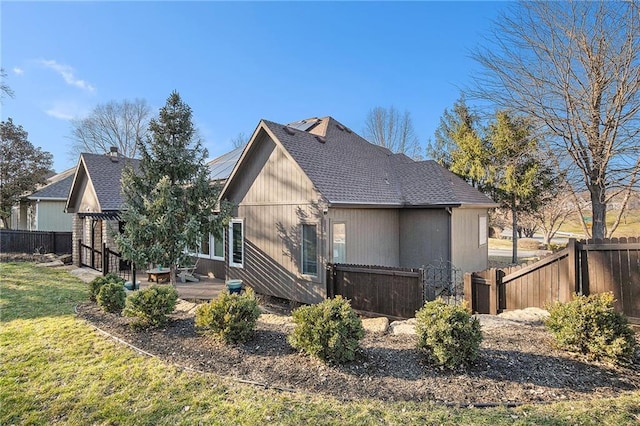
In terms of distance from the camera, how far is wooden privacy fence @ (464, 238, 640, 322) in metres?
5.62

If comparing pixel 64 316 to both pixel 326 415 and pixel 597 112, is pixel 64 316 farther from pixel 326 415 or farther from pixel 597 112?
pixel 597 112

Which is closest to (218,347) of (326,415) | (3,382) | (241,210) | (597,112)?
(326,415)

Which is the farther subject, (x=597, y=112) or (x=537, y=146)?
(x=537, y=146)

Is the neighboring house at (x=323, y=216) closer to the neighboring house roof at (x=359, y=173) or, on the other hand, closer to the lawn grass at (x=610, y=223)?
the neighboring house roof at (x=359, y=173)

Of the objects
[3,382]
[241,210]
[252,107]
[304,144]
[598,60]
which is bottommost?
[3,382]

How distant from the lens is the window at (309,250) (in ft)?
29.7

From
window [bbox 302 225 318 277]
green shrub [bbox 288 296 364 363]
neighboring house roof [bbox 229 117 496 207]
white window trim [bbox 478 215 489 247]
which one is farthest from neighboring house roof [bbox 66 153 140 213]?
white window trim [bbox 478 215 489 247]

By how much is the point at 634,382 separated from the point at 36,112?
2370 centimetres

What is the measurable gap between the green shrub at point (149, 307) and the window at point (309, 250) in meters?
3.90

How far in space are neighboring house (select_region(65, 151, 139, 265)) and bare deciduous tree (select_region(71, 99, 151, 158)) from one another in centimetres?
2374

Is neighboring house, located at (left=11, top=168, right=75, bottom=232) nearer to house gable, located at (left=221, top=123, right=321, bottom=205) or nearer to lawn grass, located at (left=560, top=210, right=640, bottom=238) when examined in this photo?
house gable, located at (left=221, top=123, right=321, bottom=205)

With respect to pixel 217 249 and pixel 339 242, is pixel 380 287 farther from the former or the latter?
pixel 217 249

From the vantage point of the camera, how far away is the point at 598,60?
28.8 ft

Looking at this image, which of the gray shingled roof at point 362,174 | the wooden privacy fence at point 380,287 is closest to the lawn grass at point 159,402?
the wooden privacy fence at point 380,287
